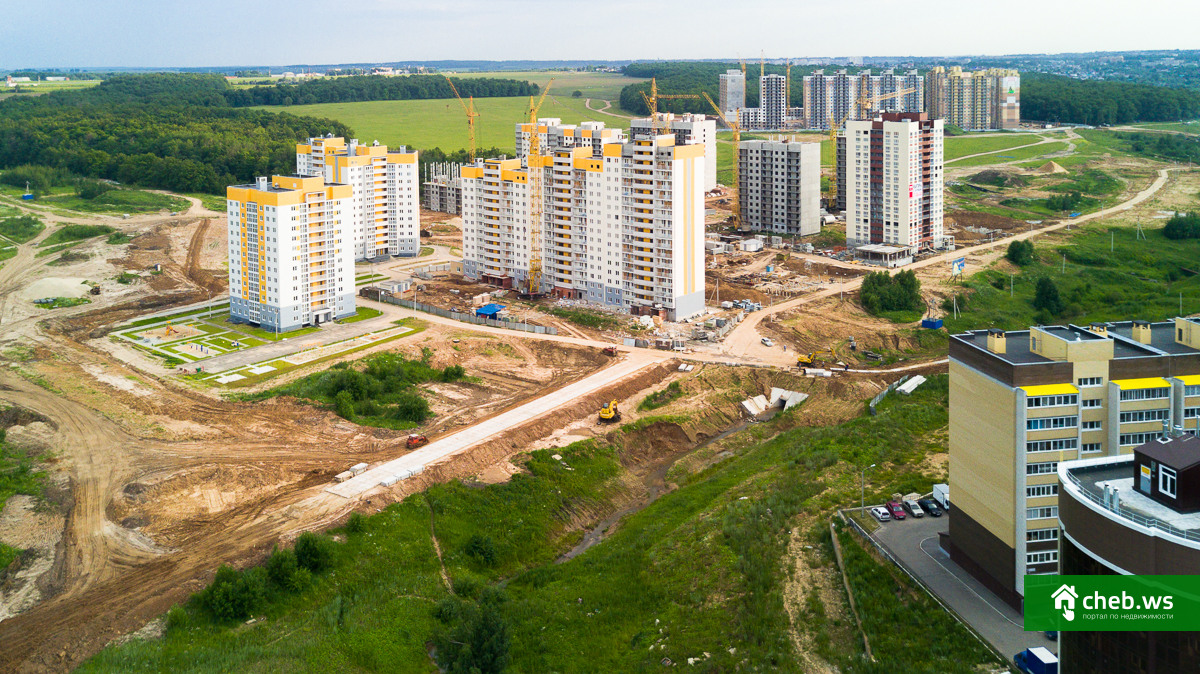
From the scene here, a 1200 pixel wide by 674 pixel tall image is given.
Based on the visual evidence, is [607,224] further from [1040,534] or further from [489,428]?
[1040,534]

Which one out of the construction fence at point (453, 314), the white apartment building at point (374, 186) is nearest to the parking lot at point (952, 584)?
the construction fence at point (453, 314)

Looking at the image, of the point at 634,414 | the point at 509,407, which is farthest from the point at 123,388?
the point at 634,414

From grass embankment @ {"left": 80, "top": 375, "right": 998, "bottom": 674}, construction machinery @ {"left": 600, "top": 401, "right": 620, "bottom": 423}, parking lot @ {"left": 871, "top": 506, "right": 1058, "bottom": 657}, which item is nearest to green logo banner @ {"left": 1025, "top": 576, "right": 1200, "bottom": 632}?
grass embankment @ {"left": 80, "top": 375, "right": 998, "bottom": 674}

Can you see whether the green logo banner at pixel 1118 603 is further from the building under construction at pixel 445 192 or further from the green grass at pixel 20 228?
the building under construction at pixel 445 192

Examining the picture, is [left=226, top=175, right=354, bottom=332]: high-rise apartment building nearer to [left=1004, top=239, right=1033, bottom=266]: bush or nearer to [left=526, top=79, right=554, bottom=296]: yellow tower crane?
[left=526, top=79, right=554, bottom=296]: yellow tower crane

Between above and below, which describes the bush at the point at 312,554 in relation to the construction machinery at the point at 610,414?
below

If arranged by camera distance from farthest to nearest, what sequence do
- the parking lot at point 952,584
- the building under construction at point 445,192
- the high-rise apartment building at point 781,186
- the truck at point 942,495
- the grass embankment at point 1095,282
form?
1. the building under construction at point 445,192
2. the high-rise apartment building at point 781,186
3. the grass embankment at point 1095,282
4. the truck at point 942,495
5. the parking lot at point 952,584
